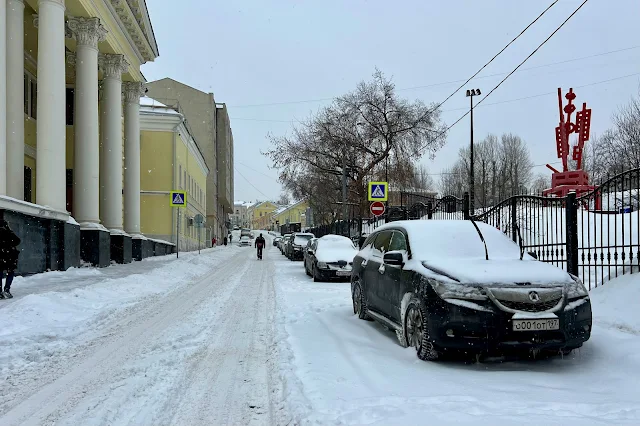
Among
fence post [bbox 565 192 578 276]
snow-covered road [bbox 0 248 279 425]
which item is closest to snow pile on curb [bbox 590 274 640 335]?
fence post [bbox 565 192 578 276]

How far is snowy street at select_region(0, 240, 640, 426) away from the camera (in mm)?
3990

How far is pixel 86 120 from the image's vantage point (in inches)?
747

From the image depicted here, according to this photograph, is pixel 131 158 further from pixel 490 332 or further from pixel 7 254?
pixel 490 332

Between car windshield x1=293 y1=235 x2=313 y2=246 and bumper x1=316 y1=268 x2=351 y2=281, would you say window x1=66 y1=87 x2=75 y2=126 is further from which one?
bumper x1=316 y1=268 x2=351 y2=281

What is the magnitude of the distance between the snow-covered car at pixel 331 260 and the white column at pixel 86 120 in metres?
8.53

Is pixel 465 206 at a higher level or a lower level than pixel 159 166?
lower

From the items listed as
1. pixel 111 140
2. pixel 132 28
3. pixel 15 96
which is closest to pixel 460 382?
pixel 15 96

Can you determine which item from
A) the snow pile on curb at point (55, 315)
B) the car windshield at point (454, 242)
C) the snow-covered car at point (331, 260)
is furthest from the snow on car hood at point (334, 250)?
the car windshield at point (454, 242)

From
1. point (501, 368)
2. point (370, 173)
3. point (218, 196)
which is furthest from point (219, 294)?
point (218, 196)

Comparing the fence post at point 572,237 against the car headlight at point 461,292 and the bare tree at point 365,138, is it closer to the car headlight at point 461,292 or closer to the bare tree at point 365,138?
the car headlight at point 461,292

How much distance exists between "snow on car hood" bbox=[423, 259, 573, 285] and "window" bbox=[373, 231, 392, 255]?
1570mm

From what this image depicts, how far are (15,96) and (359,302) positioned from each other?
42.8 ft

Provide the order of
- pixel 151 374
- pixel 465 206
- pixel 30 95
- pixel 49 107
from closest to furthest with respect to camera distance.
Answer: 1. pixel 151 374
2. pixel 465 206
3. pixel 49 107
4. pixel 30 95


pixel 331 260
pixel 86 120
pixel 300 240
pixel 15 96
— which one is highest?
pixel 15 96
